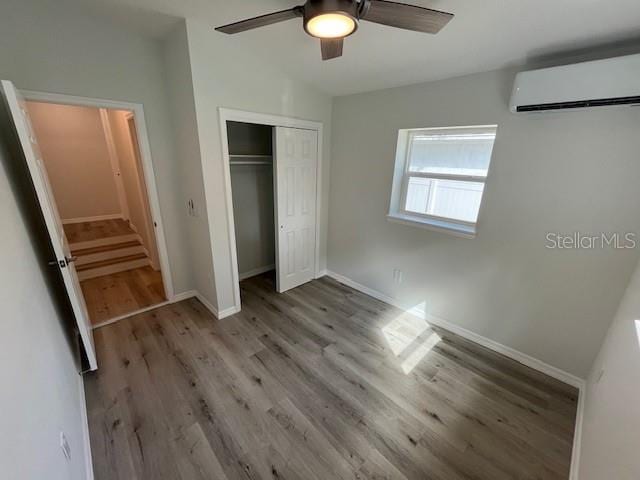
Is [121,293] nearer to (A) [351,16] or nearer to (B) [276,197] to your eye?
(B) [276,197]

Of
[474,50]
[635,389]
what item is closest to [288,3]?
[474,50]

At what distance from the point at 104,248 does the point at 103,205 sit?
189 cm

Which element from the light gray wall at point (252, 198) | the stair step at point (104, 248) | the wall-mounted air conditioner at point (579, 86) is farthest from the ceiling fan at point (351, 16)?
the stair step at point (104, 248)

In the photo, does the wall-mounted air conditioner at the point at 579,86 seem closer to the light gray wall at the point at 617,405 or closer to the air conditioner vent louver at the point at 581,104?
the air conditioner vent louver at the point at 581,104

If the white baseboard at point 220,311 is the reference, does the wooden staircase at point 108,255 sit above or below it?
above

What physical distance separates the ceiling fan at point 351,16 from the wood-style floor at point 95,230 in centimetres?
426

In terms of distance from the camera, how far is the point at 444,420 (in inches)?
69.4

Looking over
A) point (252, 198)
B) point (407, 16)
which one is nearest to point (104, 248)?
point (252, 198)

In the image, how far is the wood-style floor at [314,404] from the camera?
4.94ft

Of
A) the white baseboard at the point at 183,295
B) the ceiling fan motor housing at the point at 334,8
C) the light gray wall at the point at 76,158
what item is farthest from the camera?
the light gray wall at the point at 76,158

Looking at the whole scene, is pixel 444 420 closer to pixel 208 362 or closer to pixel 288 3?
pixel 208 362

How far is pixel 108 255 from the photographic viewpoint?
3758 mm

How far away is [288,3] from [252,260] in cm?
284

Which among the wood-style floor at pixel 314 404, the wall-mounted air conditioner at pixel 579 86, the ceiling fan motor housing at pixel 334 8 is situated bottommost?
the wood-style floor at pixel 314 404
